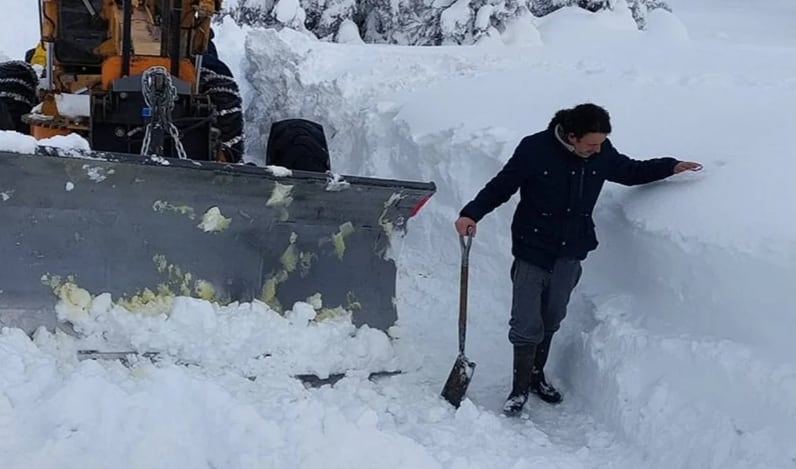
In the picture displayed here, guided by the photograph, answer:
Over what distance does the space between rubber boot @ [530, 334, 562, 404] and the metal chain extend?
7.32ft

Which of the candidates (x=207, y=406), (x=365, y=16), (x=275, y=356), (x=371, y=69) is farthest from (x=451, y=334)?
(x=365, y=16)

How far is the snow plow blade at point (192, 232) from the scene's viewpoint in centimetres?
430

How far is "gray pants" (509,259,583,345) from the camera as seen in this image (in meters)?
4.55

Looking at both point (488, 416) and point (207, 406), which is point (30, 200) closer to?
point (207, 406)

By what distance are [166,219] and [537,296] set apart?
71.0 inches

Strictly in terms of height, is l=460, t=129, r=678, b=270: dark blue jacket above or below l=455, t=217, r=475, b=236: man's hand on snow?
above

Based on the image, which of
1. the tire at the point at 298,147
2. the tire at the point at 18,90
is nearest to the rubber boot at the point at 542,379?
the tire at the point at 298,147

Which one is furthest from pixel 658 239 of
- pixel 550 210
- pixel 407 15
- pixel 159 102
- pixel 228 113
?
pixel 407 15

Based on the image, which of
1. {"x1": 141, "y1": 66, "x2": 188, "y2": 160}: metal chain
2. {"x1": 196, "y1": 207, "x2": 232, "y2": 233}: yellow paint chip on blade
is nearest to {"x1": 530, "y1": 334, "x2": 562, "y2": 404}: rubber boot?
{"x1": 196, "y1": 207, "x2": 232, "y2": 233}: yellow paint chip on blade

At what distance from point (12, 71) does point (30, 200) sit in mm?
4167

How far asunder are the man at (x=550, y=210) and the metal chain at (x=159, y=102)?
180 cm

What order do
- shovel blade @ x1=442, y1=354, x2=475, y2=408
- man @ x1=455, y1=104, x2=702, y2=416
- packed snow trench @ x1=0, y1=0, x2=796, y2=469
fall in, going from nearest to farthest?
packed snow trench @ x1=0, y1=0, x2=796, y2=469, man @ x1=455, y1=104, x2=702, y2=416, shovel blade @ x1=442, y1=354, x2=475, y2=408

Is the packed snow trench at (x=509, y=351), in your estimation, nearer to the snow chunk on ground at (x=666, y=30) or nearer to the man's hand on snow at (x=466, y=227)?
the man's hand on snow at (x=466, y=227)

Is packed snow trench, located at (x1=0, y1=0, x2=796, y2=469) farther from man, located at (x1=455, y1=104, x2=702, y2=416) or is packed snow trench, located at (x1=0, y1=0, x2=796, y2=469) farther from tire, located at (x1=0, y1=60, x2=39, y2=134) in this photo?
tire, located at (x1=0, y1=60, x2=39, y2=134)
